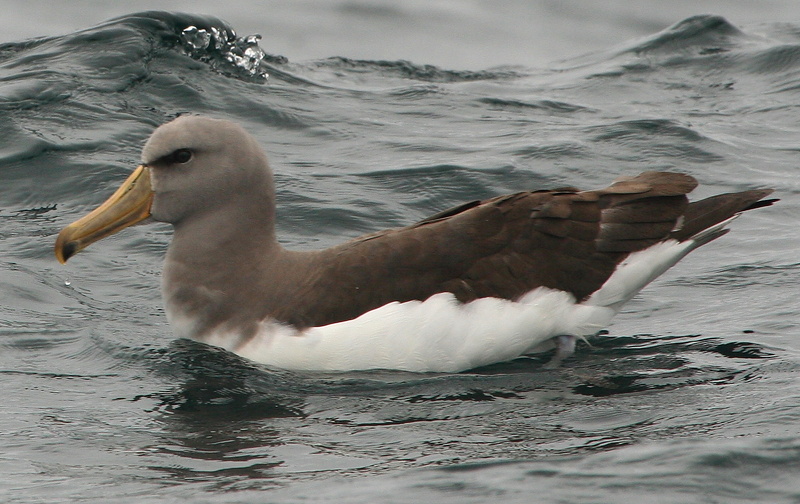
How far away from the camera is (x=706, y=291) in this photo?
359 inches

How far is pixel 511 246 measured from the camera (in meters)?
7.66

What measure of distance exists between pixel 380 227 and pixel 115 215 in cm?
308

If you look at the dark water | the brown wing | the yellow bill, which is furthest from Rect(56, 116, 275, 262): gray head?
the dark water

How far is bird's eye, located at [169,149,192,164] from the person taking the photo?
7.78 meters

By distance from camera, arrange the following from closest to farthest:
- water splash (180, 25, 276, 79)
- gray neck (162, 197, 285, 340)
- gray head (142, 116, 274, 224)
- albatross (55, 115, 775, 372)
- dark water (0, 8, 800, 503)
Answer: dark water (0, 8, 800, 503) → albatross (55, 115, 775, 372) → gray neck (162, 197, 285, 340) → gray head (142, 116, 274, 224) → water splash (180, 25, 276, 79)

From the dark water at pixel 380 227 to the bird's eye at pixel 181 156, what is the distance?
119 cm

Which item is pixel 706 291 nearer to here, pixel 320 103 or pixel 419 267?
pixel 419 267

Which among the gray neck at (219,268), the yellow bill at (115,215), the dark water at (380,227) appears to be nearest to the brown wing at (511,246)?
the gray neck at (219,268)

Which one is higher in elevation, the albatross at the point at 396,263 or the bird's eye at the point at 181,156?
the bird's eye at the point at 181,156

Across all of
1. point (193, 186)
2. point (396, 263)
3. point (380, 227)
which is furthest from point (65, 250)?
Answer: point (380, 227)

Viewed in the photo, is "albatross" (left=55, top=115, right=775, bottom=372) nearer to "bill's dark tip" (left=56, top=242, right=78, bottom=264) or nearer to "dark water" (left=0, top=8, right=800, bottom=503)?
"bill's dark tip" (left=56, top=242, right=78, bottom=264)

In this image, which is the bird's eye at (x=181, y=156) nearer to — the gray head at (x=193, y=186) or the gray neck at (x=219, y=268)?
the gray head at (x=193, y=186)

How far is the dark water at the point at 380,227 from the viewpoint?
562cm

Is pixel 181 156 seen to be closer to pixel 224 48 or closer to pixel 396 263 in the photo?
pixel 396 263
